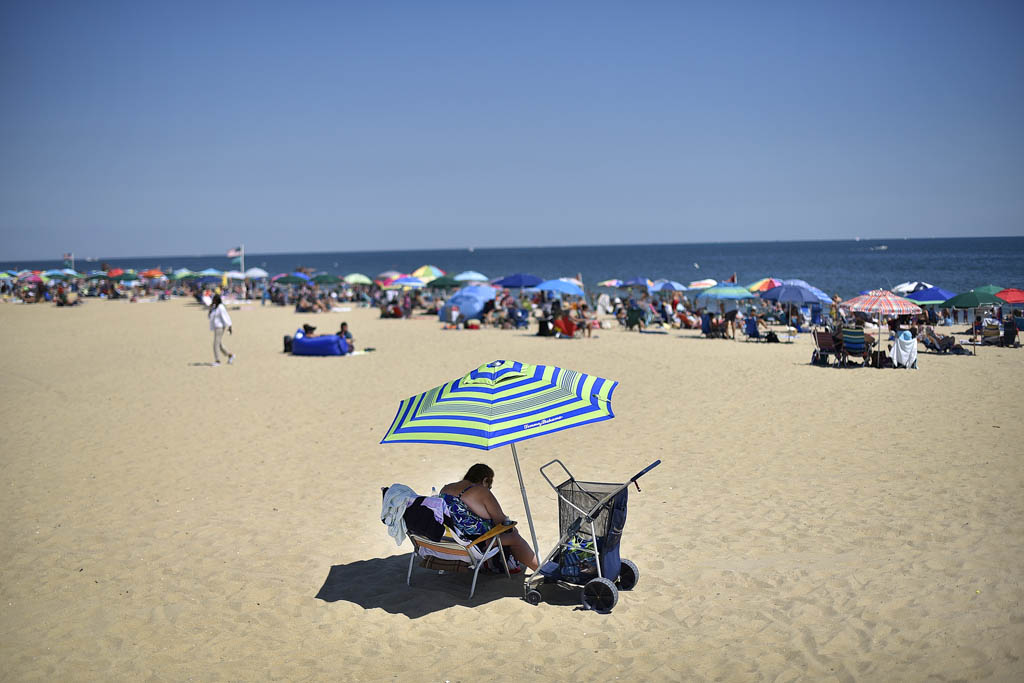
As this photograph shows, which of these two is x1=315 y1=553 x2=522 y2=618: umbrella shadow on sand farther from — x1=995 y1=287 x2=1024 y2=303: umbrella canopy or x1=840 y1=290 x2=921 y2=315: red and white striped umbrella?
x1=995 y1=287 x2=1024 y2=303: umbrella canopy

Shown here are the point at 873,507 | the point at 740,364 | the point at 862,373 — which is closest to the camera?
the point at 873,507

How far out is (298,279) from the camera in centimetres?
3922

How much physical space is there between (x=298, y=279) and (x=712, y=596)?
37.2 meters

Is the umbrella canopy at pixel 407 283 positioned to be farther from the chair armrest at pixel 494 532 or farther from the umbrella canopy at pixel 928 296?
the chair armrest at pixel 494 532

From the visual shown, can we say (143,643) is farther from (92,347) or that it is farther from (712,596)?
(92,347)

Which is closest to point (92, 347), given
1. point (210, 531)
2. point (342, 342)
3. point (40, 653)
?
point (342, 342)

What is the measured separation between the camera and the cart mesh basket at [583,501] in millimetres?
4617

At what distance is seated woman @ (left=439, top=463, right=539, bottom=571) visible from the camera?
15.6 feet

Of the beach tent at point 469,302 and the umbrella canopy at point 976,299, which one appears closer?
the umbrella canopy at point 976,299

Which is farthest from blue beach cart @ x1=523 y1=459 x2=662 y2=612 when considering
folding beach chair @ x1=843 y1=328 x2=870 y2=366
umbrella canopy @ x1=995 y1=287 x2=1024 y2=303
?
umbrella canopy @ x1=995 y1=287 x2=1024 y2=303

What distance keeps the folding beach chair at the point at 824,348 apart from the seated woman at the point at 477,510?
455 inches

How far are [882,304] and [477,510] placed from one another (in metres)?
12.3

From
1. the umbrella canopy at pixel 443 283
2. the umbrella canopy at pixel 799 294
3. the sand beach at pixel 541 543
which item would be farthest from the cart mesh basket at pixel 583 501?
the umbrella canopy at pixel 443 283

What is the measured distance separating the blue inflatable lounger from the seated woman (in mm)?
12593
